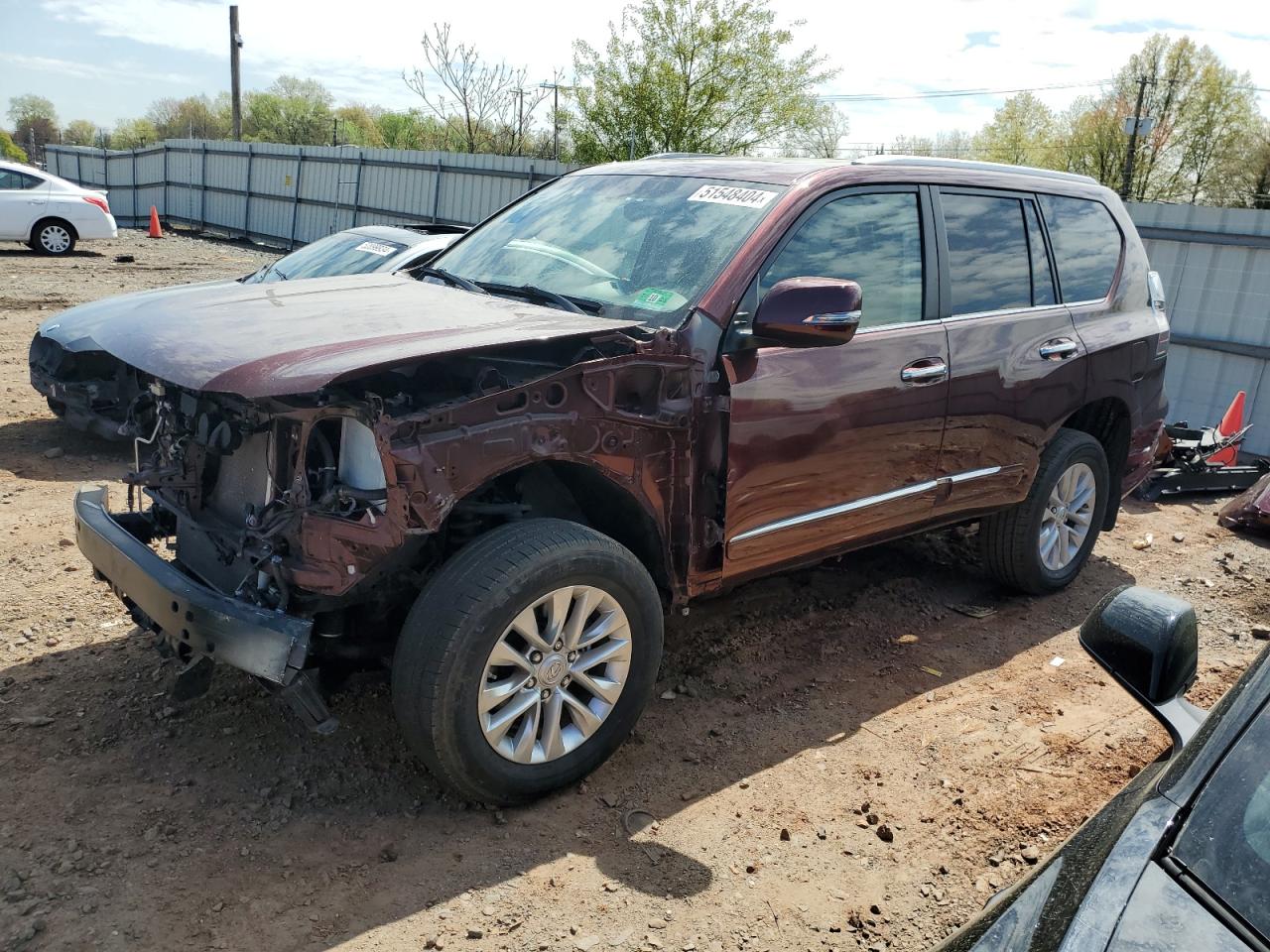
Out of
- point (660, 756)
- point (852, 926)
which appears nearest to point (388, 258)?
point (660, 756)

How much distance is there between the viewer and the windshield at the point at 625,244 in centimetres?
357

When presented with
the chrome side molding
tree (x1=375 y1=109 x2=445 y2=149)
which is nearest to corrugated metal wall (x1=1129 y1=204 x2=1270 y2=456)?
the chrome side molding

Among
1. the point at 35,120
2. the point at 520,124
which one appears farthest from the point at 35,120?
the point at 520,124

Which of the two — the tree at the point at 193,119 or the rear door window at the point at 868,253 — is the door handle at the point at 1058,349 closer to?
the rear door window at the point at 868,253

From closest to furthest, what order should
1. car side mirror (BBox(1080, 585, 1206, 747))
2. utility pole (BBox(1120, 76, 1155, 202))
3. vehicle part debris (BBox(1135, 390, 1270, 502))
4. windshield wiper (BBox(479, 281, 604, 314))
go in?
car side mirror (BBox(1080, 585, 1206, 747)) → windshield wiper (BBox(479, 281, 604, 314)) → vehicle part debris (BBox(1135, 390, 1270, 502)) → utility pole (BBox(1120, 76, 1155, 202))


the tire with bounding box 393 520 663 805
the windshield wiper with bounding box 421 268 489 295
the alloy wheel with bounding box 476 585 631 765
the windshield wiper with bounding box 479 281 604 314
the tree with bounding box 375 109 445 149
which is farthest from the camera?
the tree with bounding box 375 109 445 149

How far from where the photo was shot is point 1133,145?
4238 cm

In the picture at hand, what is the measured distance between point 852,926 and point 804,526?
1.47 meters

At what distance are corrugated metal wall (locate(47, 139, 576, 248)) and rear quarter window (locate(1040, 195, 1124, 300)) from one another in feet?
43.9

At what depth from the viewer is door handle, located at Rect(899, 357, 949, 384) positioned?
3.97m

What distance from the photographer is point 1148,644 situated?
6.62 feet

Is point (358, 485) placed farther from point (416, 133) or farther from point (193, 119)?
point (193, 119)

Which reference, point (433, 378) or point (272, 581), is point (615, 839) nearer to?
point (272, 581)

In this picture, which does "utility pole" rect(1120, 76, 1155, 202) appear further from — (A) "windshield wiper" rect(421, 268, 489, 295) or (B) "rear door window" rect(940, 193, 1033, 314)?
(A) "windshield wiper" rect(421, 268, 489, 295)
